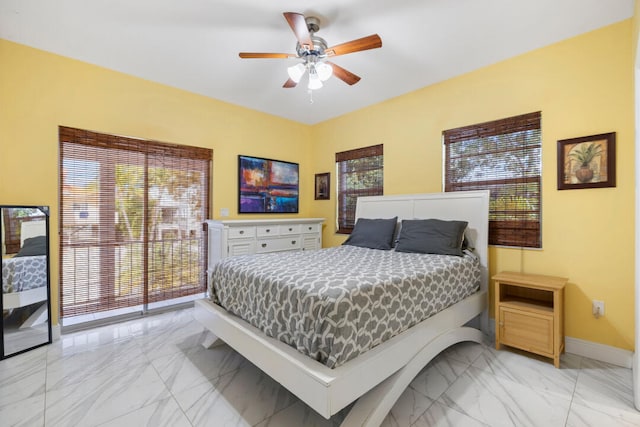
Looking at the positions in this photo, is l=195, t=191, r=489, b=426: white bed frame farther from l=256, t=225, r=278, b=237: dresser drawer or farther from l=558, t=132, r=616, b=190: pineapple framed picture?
l=256, t=225, r=278, b=237: dresser drawer

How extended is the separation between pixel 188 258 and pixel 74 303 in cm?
112

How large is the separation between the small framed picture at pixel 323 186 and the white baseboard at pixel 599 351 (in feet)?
10.4

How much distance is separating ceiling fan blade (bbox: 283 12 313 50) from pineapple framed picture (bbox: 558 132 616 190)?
2262 millimetres

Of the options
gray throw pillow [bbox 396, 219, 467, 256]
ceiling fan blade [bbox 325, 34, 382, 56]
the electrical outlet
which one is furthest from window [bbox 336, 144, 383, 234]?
the electrical outlet

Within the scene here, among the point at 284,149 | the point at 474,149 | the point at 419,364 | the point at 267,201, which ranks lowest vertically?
the point at 419,364

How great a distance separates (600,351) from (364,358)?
2154 mm

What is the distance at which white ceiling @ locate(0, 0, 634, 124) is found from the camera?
2.07 meters

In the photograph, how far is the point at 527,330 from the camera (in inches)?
90.1

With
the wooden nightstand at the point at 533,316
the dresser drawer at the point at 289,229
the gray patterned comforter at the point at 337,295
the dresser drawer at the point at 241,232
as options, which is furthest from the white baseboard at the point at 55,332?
the wooden nightstand at the point at 533,316

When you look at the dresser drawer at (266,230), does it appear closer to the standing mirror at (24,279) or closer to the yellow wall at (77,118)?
the yellow wall at (77,118)

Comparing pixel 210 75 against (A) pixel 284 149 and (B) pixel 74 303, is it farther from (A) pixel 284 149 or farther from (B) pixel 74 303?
(B) pixel 74 303

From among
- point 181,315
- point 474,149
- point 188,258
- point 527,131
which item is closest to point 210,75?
point 188,258

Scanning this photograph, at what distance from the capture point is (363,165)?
4.09 m

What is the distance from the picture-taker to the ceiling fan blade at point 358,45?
192 cm
